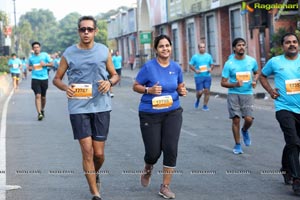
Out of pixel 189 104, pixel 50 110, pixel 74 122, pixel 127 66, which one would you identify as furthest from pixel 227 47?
pixel 127 66

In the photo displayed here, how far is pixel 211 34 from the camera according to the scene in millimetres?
38031

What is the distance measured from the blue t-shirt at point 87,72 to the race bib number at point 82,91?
0.11ft

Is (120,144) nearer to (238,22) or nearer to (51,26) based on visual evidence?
(238,22)

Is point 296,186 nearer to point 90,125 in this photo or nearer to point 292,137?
point 292,137

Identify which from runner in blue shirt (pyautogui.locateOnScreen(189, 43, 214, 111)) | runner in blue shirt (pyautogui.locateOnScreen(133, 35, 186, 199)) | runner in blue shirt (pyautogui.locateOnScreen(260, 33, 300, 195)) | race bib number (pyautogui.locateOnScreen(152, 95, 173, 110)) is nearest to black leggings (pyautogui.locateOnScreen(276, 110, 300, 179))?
runner in blue shirt (pyautogui.locateOnScreen(260, 33, 300, 195))

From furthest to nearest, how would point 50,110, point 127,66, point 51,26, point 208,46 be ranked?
point 51,26 → point 127,66 → point 208,46 → point 50,110

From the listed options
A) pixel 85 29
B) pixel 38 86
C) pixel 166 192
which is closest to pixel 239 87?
pixel 166 192

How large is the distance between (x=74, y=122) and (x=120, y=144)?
182 inches

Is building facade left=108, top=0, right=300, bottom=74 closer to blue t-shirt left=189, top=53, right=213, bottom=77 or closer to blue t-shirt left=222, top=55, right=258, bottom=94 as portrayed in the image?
blue t-shirt left=189, top=53, right=213, bottom=77

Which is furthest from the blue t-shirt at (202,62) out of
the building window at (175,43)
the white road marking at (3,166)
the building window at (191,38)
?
the building window at (175,43)

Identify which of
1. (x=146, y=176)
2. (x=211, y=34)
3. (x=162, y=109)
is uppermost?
(x=211, y=34)

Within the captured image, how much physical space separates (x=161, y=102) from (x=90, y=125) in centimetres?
82

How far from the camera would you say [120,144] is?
11578 millimetres

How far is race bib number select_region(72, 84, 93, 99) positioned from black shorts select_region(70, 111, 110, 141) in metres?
0.19
